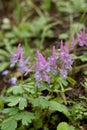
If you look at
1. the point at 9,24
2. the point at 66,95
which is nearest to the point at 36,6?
the point at 9,24

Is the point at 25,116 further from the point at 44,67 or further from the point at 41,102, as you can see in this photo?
the point at 44,67

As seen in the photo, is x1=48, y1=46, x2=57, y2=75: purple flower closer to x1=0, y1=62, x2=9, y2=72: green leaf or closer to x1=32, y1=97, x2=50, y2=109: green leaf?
x1=32, y1=97, x2=50, y2=109: green leaf

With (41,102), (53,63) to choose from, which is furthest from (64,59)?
(41,102)

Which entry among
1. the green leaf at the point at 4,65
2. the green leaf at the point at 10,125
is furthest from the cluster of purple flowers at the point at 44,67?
the green leaf at the point at 4,65

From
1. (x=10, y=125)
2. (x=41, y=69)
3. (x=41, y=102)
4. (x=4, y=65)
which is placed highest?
(x=4, y=65)

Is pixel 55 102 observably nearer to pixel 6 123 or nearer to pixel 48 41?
pixel 6 123

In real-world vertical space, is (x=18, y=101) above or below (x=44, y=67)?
below

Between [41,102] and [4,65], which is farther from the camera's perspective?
[4,65]

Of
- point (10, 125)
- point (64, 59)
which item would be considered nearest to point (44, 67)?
point (64, 59)
